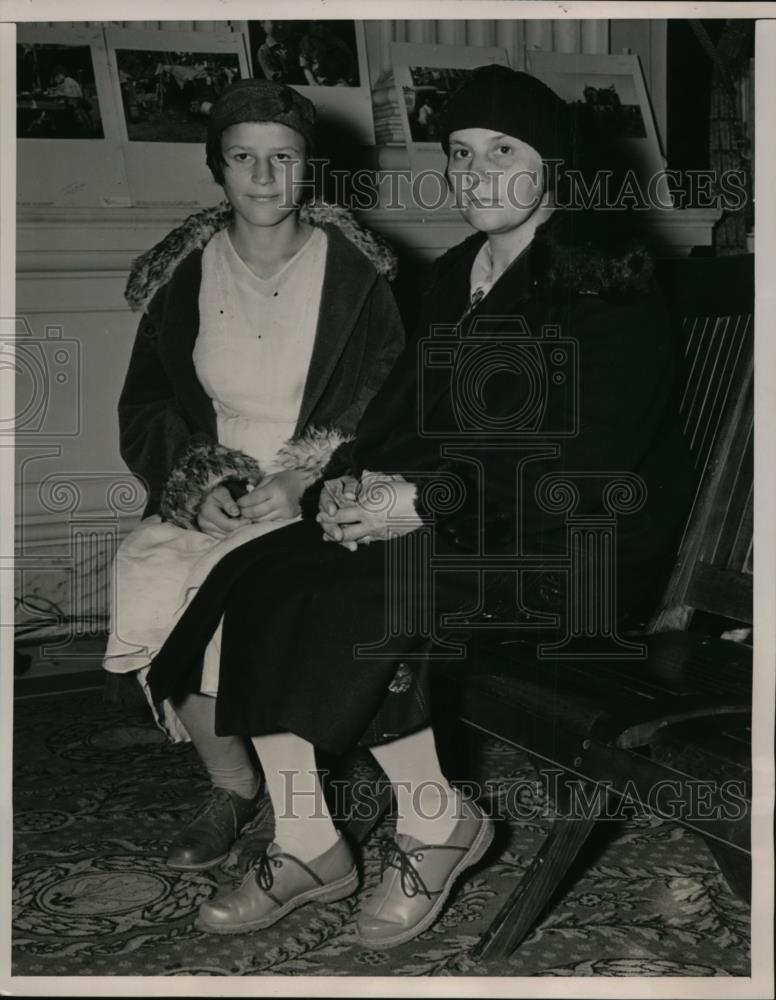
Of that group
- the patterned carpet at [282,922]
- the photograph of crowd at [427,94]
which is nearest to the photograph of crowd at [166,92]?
the photograph of crowd at [427,94]

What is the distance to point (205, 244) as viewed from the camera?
2406 mm

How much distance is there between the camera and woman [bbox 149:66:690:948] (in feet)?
6.57

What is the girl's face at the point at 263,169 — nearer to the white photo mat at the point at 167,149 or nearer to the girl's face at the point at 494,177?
the girl's face at the point at 494,177

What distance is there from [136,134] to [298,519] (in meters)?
1.17

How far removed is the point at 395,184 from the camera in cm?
311

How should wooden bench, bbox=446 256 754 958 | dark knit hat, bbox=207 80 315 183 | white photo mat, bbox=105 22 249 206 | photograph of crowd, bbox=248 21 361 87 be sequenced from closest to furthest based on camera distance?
1. wooden bench, bbox=446 256 754 958
2. dark knit hat, bbox=207 80 315 183
3. white photo mat, bbox=105 22 249 206
4. photograph of crowd, bbox=248 21 361 87

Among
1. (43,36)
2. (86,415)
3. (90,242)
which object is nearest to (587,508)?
(86,415)

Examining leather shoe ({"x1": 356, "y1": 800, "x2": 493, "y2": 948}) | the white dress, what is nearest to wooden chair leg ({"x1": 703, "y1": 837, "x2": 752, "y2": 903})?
leather shoe ({"x1": 356, "y1": 800, "x2": 493, "y2": 948})

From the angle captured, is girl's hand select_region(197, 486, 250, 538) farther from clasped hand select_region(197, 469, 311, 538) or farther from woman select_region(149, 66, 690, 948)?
woman select_region(149, 66, 690, 948)

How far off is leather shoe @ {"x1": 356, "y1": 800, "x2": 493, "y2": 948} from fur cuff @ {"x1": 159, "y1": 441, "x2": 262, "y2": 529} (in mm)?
719

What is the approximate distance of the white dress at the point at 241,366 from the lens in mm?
2291

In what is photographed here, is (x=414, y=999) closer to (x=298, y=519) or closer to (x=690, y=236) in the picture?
(x=298, y=519)

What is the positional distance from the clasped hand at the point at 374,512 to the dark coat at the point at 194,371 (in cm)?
26

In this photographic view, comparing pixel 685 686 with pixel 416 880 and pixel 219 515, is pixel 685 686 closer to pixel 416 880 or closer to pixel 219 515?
pixel 416 880
